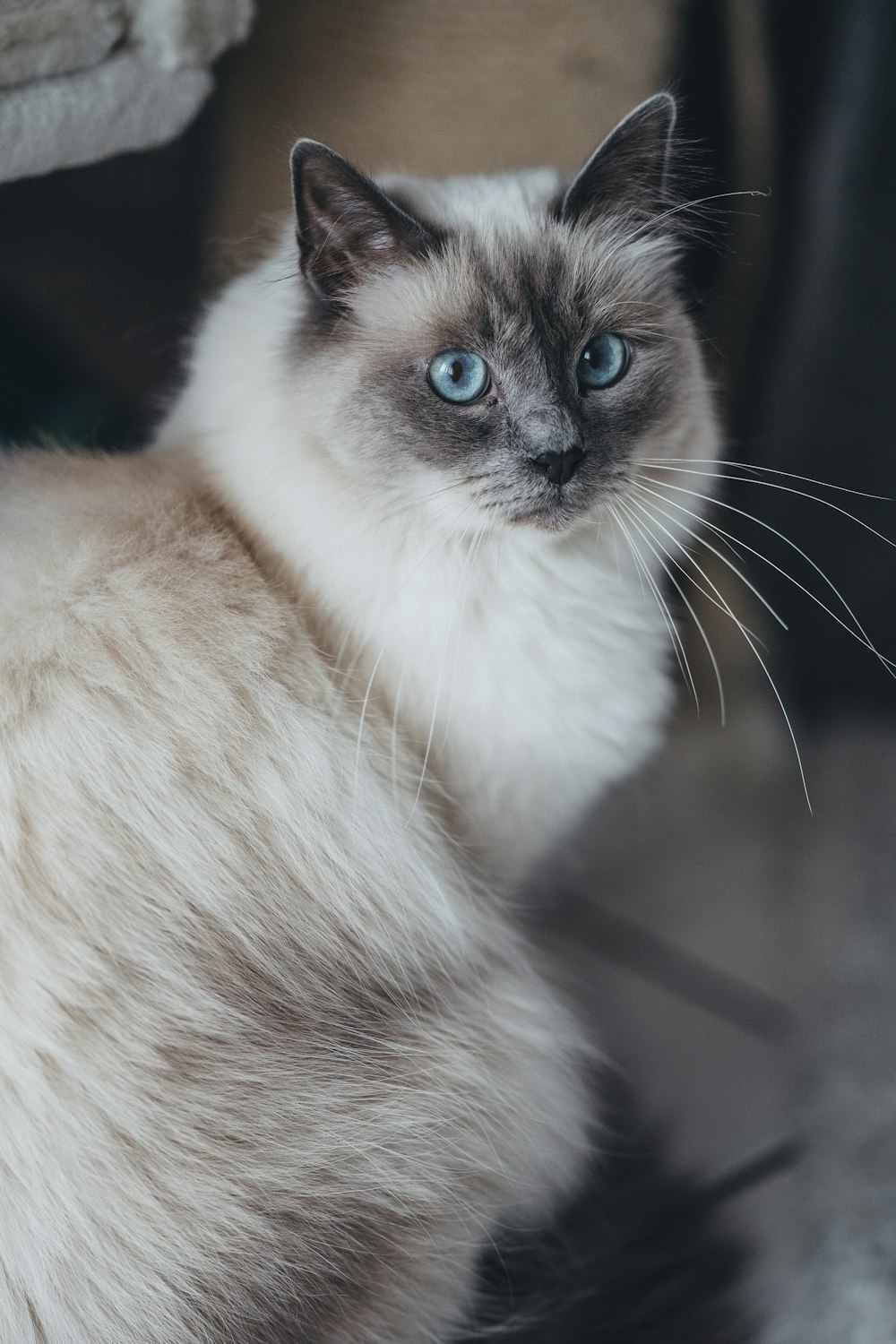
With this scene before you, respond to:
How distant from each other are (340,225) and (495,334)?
0.16 meters

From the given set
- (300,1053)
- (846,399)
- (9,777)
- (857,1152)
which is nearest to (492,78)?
(846,399)

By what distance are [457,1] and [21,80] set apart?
1.45 feet

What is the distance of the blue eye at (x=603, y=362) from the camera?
85 centimetres

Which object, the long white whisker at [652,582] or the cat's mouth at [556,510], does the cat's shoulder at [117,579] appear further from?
the long white whisker at [652,582]

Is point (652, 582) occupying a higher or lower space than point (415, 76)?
lower

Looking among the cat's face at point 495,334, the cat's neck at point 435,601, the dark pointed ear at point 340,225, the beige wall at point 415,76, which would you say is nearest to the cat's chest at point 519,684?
the cat's neck at point 435,601

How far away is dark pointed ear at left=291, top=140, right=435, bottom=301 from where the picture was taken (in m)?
0.73

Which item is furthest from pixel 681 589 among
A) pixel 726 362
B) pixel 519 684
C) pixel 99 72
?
pixel 99 72

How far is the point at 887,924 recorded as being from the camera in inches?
46.4

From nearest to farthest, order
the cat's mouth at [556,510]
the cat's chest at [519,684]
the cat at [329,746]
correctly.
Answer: the cat at [329,746], the cat's mouth at [556,510], the cat's chest at [519,684]

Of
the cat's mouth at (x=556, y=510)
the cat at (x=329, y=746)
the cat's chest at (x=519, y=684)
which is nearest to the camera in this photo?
the cat at (x=329, y=746)

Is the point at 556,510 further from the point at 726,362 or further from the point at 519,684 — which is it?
the point at 726,362

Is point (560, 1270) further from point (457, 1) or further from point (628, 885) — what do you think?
point (457, 1)

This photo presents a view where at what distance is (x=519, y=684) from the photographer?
37.1 inches
